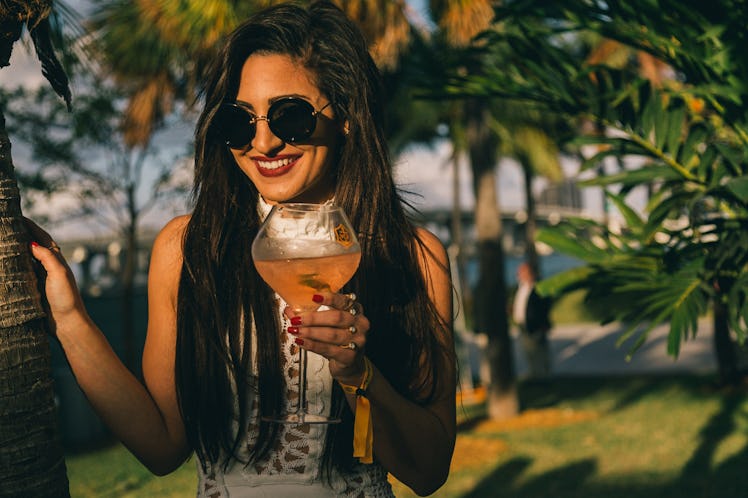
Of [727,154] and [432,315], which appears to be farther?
[727,154]

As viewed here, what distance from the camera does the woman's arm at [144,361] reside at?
6.00ft

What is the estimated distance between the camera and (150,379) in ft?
6.53

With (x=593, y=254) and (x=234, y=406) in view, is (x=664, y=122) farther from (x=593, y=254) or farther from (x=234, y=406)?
(x=234, y=406)

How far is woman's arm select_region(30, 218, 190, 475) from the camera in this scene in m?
1.83

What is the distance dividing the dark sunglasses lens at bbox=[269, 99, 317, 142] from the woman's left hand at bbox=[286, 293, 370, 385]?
481mm

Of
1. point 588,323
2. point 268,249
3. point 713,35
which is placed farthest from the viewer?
point 588,323

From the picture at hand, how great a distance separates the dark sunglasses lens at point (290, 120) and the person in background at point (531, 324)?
9.09 meters

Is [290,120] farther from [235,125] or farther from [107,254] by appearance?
[107,254]

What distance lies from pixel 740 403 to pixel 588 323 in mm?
11868

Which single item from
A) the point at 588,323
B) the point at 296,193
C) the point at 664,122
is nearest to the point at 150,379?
the point at 296,193

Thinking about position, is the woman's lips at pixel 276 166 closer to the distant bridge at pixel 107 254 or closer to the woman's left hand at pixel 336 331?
the woman's left hand at pixel 336 331

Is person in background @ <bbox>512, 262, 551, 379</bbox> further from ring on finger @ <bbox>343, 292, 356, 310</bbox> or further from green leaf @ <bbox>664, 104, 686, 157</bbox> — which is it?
ring on finger @ <bbox>343, 292, 356, 310</bbox>

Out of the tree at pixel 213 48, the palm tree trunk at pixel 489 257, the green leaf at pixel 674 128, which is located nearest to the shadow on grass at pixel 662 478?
the palm tree trunk at pixel 489 257

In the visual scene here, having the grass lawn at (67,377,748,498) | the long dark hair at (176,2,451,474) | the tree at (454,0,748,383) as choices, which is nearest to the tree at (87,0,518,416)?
the grass lawn at (67,377,748,498)
